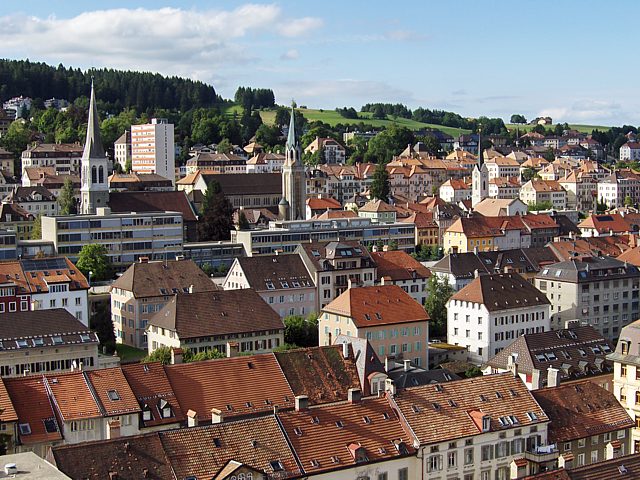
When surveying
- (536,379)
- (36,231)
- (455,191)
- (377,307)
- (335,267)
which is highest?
(455,191)

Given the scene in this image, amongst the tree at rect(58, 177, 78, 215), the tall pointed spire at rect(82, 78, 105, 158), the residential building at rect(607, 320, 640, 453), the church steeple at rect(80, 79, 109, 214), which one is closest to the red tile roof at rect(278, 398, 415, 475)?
the residential building at rect(607, 320, 640, 453)

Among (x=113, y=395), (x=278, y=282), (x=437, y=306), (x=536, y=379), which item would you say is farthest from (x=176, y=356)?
(x=437, y=306)

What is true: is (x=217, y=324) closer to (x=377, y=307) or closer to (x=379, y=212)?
(x=377, y=307)

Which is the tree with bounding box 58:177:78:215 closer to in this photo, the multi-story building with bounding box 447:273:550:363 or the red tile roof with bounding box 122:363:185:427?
the multi-story building with bounding box 447:273:550:363

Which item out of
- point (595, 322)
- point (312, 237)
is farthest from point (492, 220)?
point (595, 322)

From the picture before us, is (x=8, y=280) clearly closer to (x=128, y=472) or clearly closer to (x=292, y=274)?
(x=292, y=274)

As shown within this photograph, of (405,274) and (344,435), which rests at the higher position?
(405,274)

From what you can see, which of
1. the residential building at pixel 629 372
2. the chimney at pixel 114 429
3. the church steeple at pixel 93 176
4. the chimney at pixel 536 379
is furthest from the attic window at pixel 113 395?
the church steeple at pixel 93 176
